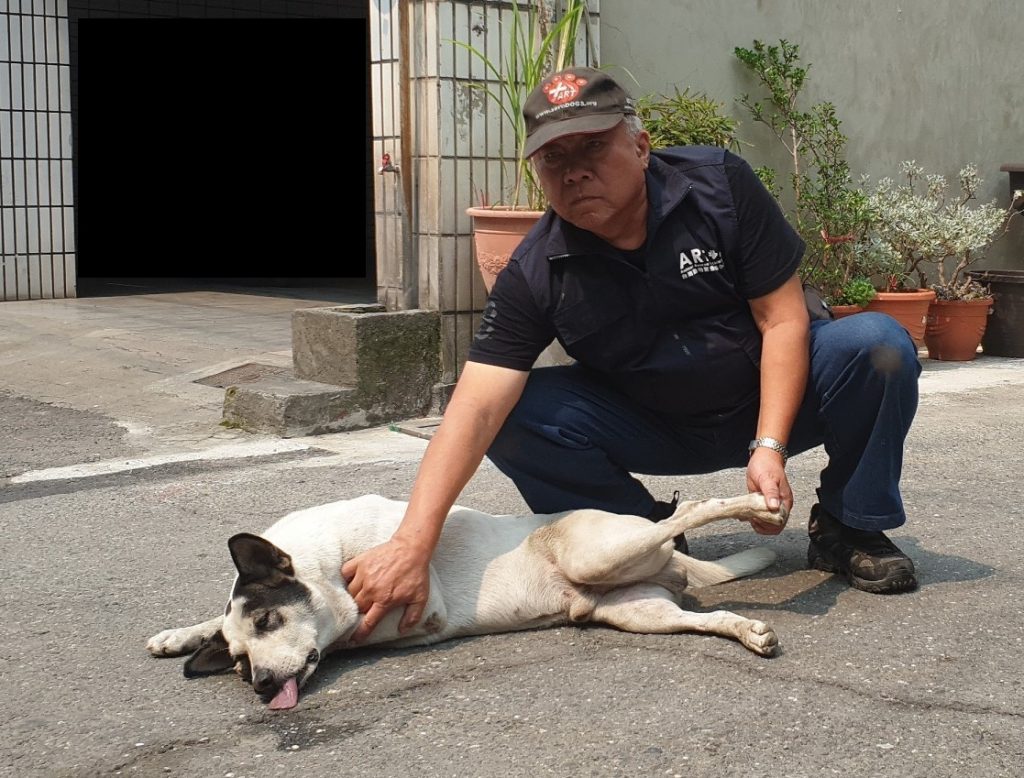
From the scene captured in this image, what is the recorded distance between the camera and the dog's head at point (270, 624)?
8.87ft

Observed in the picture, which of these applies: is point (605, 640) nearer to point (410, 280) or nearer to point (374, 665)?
point (374, 665)

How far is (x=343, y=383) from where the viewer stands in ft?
19.4

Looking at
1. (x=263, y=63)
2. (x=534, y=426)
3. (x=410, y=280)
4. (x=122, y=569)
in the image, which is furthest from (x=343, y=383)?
(x=263, y=63)

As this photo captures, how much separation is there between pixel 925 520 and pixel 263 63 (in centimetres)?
1076

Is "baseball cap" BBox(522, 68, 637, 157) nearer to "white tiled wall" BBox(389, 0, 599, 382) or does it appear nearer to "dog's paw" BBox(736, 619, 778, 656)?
"dog's paw" BBox(736, 619, 778, 656)

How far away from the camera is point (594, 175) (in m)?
3.15

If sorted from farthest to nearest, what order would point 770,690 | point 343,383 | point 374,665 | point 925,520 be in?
point 343,383, point 925,520, point 374,665, point 770,690

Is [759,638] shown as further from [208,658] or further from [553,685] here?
[208,658]

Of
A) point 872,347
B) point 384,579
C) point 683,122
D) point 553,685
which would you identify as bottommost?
point 553,685

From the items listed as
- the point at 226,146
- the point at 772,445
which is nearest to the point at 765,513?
the point at 772,445

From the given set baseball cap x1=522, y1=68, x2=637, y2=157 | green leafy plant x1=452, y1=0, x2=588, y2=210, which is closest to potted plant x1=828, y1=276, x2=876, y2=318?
green leafy plant x1=452, y1=0, x2=588, y2=210

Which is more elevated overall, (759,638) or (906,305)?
(906,305)

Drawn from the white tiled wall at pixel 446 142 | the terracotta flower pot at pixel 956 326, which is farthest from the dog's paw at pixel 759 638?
the terracotta flower pot at pixel 956 326

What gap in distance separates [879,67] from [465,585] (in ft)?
20.4
